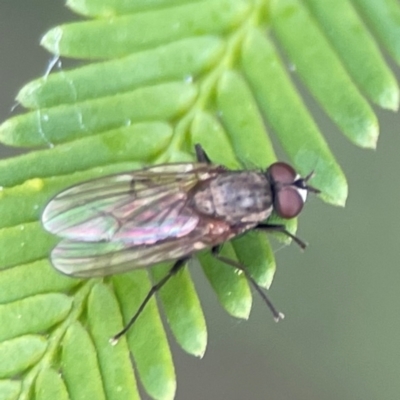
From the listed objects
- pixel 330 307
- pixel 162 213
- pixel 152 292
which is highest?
pixel 162 213

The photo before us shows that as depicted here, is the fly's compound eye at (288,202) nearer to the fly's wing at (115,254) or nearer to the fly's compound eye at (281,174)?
the fly's compound eye at (281,174)

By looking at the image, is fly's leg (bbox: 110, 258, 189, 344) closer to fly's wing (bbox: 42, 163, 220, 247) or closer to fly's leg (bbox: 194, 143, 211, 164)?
fly's wing (bbox: 42, 163, 220, 247)

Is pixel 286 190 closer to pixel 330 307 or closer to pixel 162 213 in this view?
pixel 162 213

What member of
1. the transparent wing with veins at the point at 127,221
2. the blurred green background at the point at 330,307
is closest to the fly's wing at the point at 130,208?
the transparent wing with veins at the point at 127,221

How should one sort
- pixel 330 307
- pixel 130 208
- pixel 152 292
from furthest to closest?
1. pixel 330 307
2. pixel 130 208
3. pixel 152 292

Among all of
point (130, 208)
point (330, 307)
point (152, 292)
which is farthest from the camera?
point (330, 307)

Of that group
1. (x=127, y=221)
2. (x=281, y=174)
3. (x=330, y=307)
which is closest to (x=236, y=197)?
(x=281, y=174)
